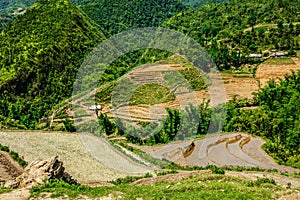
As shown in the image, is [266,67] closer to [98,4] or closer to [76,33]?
[76,33]

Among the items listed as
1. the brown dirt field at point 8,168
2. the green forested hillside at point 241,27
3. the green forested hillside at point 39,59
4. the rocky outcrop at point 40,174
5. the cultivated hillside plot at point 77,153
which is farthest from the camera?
the green forested hillside at point 241,27

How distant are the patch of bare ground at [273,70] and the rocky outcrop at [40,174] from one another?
3315 cm

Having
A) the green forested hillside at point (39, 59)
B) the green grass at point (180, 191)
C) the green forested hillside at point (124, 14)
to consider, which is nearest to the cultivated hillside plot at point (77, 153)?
the green grass at point (180, 191)

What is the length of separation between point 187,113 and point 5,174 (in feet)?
53.5

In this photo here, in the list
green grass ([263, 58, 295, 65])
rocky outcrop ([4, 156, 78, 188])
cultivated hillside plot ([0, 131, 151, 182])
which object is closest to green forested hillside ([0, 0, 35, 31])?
green grass ([263, 58, 295, 65])

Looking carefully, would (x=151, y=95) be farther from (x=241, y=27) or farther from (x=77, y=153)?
(x=241, y=27)

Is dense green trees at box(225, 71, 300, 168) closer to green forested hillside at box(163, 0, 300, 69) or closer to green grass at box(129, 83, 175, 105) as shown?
green grass at box(129, 83, 175, 105)

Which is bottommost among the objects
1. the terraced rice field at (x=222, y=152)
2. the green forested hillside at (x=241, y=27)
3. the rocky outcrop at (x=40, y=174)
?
the terraced rice field at (x=222, y=152)

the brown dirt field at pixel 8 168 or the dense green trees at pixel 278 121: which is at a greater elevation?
the brown dirt field at pixel 8 168

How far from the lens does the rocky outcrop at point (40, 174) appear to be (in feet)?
41.4

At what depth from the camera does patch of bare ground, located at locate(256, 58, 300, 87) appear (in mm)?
43594

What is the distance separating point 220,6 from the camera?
66.6 metres

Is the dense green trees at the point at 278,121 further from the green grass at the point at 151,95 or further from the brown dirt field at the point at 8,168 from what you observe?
the brown dirt field at the point at 8,168

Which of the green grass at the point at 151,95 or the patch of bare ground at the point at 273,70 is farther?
the patch of bare ground at the point at 273,70
